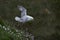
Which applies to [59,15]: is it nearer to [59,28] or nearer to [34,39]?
[59,28]

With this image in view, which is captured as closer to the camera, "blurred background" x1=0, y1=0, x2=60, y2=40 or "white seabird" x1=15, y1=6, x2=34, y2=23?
"blurred background" x1=0, y1=0, x2=60, y2=40

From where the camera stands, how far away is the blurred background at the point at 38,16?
7.88 meters

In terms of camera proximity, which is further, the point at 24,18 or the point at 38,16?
the point at 38,16

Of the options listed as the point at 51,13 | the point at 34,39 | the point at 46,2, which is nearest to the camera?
the point at 34,39

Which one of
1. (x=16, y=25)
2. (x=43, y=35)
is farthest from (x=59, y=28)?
(x=16, y=25)

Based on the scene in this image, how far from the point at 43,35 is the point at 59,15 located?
1422 millimetres

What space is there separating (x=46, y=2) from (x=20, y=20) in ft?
6.12

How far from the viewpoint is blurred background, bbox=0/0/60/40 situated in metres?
7.88

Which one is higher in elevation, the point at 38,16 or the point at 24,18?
the point at 24,18

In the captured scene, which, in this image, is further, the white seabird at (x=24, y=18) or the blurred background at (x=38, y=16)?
the white seabird at (x=24, y=18)

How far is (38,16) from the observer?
8.85m

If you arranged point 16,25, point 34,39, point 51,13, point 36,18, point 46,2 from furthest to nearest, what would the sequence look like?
point 46,2, point 51,13, point 36,18, point 16,25, point 34,39

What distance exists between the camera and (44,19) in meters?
8.71

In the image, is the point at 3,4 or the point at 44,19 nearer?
the point at 44,19
